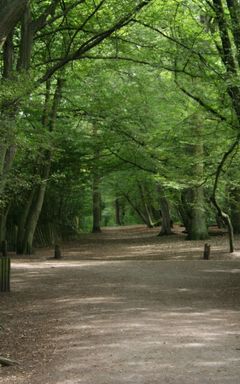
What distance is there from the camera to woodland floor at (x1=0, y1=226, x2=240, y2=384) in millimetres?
5445

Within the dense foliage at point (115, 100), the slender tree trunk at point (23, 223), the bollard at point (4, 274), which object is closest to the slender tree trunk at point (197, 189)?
the dense foliage at point (115, 100)

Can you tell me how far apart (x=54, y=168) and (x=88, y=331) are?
16881 mm

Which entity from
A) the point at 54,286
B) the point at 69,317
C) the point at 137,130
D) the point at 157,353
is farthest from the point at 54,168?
the point at 157,353

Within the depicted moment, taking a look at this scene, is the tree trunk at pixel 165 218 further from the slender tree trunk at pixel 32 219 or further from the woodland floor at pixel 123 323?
the woodland floor at pixel 123 323

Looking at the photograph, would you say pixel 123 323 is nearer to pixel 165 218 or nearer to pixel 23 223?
pixel 23 223

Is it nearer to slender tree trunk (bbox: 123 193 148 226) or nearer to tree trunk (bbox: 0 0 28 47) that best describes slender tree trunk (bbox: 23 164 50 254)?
tree trunk (bbox: 0 0 28 47)

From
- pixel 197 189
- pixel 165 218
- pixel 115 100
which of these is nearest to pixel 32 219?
pixel 115 100

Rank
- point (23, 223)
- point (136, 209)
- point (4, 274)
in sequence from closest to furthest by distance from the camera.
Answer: point (4, 274) → point (23, 223) → point (136, 209)

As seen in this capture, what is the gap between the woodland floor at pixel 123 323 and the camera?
5445mm

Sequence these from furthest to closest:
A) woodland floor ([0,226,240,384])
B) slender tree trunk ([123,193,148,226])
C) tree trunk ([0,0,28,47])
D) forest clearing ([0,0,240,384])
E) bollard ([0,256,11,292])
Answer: slender tree trunk ([123,193,148,226])
bollard ([0,256,11,292])
tree trunk ([0,0,28,47])
forest clearing ([0,0,240,384])
woodland floor ([0,226,240,384])

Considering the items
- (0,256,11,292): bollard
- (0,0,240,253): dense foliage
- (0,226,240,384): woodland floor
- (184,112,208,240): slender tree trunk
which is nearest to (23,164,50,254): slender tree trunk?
(0,0,240,253): dense foliage

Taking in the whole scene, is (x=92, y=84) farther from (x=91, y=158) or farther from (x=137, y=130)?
(x=91, y=158)

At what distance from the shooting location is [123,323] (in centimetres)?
788

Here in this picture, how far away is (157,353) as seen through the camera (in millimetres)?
6000
